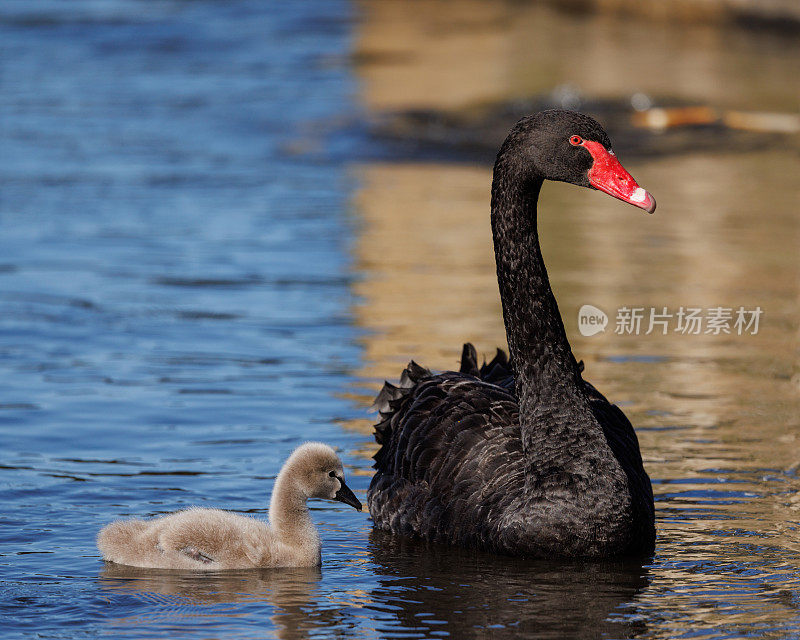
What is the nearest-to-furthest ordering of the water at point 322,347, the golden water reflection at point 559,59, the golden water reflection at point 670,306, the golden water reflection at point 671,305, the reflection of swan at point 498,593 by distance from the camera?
the reflection of swan at point 498,593 → the water at point 322,347 → the golden water reflection at point 670,306 → the golden water reflection at point 671,305 → the golden water reflection at point 559,59

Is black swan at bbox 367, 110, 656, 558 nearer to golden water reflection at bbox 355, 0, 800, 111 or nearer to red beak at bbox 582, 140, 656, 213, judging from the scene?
red beak at bbox 582, 140, 656, 213

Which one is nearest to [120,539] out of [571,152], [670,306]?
[571,152]

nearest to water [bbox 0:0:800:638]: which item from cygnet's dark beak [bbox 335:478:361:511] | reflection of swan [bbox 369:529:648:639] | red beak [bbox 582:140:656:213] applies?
reflection of swan [bbox 369:529:648:639]

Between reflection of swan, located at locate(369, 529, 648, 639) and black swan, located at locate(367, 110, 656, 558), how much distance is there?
0.09 metres

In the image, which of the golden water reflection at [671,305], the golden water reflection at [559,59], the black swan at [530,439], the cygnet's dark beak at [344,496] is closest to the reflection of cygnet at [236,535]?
the cygnet's dark beak at [344,496]

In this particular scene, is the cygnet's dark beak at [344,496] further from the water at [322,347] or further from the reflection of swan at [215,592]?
the reflection of swan at [215,592]

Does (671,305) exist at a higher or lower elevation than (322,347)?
higher

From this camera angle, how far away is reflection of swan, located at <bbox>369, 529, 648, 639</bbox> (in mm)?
5855

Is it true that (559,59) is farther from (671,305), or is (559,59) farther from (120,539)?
(120,539)

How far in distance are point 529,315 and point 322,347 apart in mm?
3794

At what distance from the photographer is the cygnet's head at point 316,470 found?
6.62 m

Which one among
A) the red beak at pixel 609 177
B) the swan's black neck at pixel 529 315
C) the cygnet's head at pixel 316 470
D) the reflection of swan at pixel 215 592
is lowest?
the reflection of swan at pixel 215 592

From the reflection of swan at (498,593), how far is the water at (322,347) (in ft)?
0.05

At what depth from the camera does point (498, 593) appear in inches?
247
